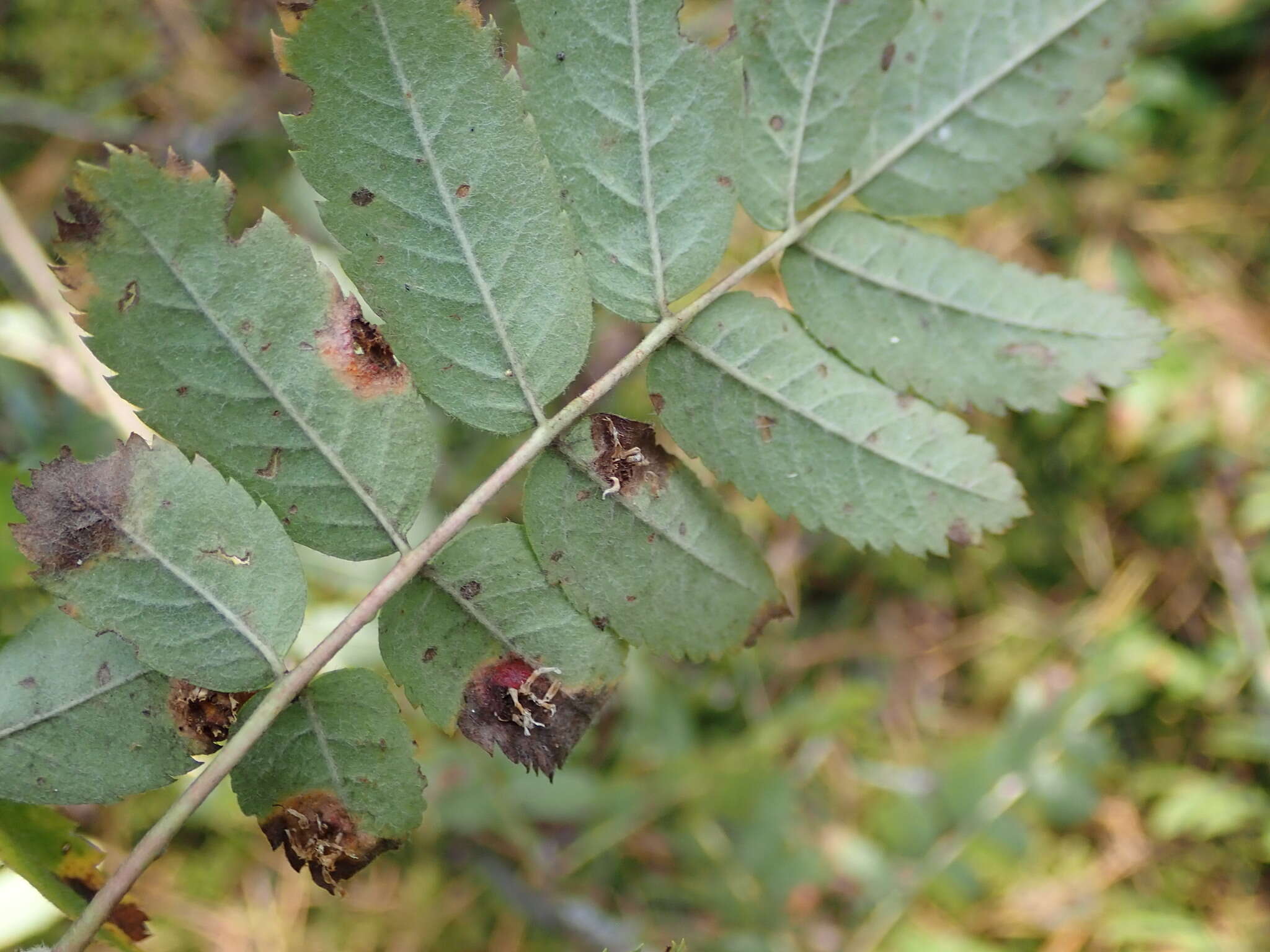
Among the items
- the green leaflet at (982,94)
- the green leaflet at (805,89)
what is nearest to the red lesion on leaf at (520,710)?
the green leaflet at (805,89)

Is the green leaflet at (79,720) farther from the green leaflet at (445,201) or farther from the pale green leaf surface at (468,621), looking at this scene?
the green leaflet at (445,201)

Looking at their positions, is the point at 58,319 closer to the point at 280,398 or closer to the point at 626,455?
the point at 280,398

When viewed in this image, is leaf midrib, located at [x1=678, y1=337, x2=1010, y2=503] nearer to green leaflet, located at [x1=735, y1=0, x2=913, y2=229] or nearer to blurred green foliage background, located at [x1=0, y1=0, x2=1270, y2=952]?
green leaflet, located at [x1=735, y1=0, x2=913, y2=229]

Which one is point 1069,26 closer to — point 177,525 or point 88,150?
point 177,525

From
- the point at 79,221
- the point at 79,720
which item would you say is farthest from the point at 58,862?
the point at 79,221

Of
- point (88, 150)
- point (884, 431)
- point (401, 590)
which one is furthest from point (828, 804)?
point (88, 150)

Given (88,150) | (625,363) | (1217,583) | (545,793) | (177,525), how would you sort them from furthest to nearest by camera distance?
1. (88,150)
2. (1217,583)
3. (545,793)
4. (625,363)
5. (177,525)

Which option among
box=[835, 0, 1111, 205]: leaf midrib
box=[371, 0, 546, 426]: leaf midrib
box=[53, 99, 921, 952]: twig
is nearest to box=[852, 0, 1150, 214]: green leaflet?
box=[835, 0, 1111, 205]: leaf midrib
